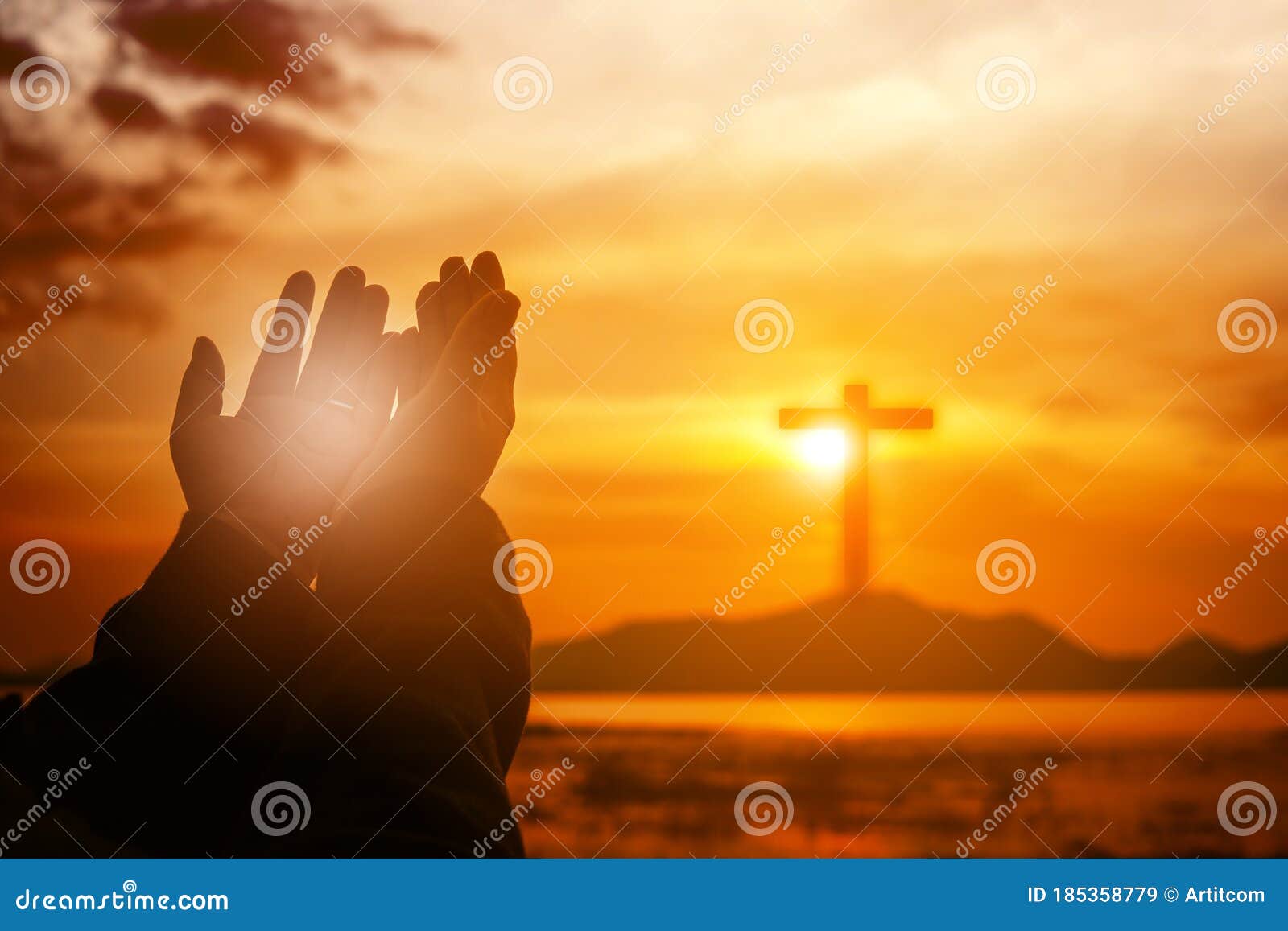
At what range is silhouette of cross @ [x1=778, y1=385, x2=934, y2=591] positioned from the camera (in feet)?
22.3

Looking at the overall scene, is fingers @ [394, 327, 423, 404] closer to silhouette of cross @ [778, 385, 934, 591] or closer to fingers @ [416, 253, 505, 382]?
fingers @ [416, 253, 505, 382]

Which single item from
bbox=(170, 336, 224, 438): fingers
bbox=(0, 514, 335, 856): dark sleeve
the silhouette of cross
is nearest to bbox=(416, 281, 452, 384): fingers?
bbox=(170, 336, 224, 438): fingers

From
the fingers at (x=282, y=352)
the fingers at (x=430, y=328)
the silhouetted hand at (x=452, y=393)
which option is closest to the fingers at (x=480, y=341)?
the silhouetted hand at (x=452, y=393)

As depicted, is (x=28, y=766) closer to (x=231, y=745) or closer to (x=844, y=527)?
(x=231, y=745)

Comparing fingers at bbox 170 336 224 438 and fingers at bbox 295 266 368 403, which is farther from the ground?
fingers at bbox 295 266 368 403

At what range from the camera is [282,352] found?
7.76ft

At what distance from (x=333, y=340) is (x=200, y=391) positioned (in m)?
0.32

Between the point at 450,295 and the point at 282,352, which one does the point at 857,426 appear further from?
the point at 282,352

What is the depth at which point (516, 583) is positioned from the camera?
89.3 inches

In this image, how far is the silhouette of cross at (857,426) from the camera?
268 inches

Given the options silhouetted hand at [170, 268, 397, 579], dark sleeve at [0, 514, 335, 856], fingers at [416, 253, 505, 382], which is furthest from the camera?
fingers at [416, 253, 505, 382]

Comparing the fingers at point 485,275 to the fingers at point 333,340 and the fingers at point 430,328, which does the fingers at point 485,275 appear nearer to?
the fingers at point 430,328

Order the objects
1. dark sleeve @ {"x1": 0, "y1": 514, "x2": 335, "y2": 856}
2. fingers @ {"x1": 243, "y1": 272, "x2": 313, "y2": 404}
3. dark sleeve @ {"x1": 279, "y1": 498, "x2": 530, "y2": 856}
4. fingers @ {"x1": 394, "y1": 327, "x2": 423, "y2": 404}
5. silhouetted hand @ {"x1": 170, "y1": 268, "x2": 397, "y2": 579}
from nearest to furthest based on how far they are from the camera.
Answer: dark sleeve @ {"x1": 279, "y1": 498, "x2": 530, "y2": 856} → dark sleeve @ {"x1": 0, "y1": 514, "x2": 335, "y2": 856} → silhouetted hand @ {"x1": 170, "y1": 268, "x2": 397, "y2": 579} → fingers @ {"x1": 243, "y1": 272, "x2": 313, "y2": 404} → fingers @ {"x1": 394, "y1": 327, "x2": 423, "y2": 404}

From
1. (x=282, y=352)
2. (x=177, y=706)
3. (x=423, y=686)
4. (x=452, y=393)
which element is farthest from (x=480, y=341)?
(x=177, y=706)
